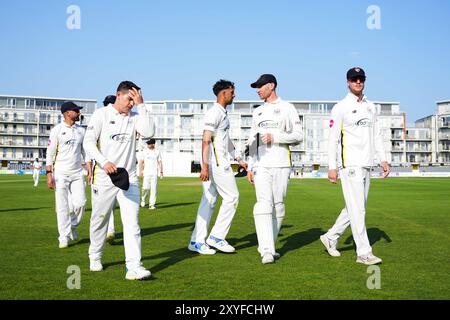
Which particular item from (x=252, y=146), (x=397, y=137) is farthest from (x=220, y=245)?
(x=397, y=137)

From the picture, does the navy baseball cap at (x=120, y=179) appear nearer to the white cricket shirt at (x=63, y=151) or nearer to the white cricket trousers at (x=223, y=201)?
the white cricket trousers at (x=223, y=201)

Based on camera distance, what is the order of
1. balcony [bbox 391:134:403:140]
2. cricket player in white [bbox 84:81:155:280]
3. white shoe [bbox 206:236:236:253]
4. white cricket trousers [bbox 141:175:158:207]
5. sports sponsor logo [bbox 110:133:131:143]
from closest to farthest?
cricket player in white [bbox 84:81:155:280] → sports sponsor logo [bbox 110:133:131:143] → white shoe [bbox 206:236:236:253] → white cricket trousers [bbox 141:175:158:207] → balcony [bbox 391:134:403:140]

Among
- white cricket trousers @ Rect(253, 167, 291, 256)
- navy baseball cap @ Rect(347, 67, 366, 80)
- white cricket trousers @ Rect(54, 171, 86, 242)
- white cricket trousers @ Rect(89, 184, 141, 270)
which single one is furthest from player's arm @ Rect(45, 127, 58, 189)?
navy baseball cap @ Rect(347, 67, 366, 80)

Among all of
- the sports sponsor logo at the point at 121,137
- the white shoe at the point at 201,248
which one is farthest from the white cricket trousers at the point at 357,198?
the sports sponsor logo at the point at 121,137

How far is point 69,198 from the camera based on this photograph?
8578mm

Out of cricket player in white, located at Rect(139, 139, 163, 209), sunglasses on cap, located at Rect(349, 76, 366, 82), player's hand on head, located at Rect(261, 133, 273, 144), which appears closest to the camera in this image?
player's hand on head, located at Rect(261, 133, 273, 144)

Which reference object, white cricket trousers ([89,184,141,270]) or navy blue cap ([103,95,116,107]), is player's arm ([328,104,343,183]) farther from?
navy blue cap ([103,95,116,107])

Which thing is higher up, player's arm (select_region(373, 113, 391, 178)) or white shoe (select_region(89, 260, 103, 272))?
player's arm (select_region(373, 113, 391, 178))

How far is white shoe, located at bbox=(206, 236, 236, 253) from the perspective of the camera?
7051 mm

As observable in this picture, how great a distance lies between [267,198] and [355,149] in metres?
1.41

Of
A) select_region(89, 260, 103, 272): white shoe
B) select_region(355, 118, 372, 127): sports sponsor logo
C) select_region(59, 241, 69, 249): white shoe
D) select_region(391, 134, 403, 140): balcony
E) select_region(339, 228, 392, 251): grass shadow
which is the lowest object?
select_region(339, 228, 392, 251): grass shadow

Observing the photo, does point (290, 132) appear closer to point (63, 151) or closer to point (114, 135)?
point (114, 135)

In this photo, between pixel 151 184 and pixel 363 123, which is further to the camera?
pixel 151 184
